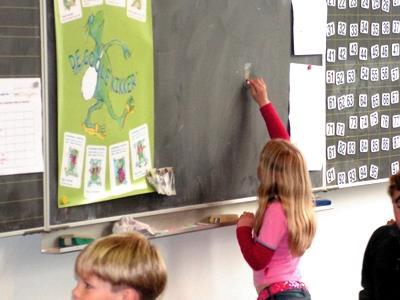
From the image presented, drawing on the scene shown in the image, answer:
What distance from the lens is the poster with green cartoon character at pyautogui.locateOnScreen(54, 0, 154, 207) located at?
308 cm

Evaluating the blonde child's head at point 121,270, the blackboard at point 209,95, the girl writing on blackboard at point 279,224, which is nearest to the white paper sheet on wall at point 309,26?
the blackboard at point 209,95

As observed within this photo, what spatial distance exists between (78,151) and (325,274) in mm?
1931

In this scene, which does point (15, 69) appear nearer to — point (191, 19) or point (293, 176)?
point (191, 19)

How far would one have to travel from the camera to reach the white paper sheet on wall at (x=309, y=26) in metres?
3.99

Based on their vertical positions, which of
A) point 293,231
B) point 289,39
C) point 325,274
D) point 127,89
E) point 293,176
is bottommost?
point 325,274

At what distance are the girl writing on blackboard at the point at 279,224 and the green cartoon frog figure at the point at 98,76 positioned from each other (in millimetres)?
695

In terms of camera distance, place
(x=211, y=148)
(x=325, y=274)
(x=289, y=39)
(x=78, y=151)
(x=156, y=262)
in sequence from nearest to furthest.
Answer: (x=156, y=262) < (x=78, y=151) < (x=211, y=148) < (x=289, y=39) < (x=325, y=274)

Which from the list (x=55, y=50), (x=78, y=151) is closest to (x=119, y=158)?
(x=78, y=151)

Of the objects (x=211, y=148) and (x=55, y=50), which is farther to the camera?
(x=211, y=148)

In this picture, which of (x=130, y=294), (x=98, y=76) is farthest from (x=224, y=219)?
(x=130, y=294)

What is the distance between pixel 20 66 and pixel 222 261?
1530 millimetres

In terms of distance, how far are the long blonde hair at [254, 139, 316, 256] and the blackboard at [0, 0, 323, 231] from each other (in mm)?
238

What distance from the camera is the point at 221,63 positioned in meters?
3.66

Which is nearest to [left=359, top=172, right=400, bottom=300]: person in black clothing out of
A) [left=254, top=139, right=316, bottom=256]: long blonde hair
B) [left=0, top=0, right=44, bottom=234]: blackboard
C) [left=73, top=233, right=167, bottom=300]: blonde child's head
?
[left=254, top=139, right=316, bottom=256]: long blonde hair
